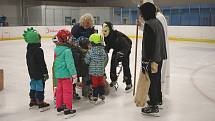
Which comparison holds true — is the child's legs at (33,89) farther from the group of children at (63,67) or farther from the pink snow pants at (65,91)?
the pink snow pants at (65,91)

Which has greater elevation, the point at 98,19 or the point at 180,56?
the point at 98,19

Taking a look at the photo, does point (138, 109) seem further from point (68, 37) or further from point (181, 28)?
point (181, 28)

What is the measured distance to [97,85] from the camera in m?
4.51

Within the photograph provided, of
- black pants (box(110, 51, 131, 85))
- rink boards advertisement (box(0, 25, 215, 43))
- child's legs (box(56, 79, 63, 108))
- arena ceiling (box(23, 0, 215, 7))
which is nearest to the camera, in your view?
child's legs (box(56, 79, 63, 108))

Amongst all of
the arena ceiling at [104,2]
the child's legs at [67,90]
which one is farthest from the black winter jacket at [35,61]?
the arena ceiling at [104,2]

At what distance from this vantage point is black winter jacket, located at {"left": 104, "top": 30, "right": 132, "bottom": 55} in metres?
5.11

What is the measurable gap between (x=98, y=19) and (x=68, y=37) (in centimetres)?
1710

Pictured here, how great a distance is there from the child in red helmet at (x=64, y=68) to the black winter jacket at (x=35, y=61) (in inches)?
9.6

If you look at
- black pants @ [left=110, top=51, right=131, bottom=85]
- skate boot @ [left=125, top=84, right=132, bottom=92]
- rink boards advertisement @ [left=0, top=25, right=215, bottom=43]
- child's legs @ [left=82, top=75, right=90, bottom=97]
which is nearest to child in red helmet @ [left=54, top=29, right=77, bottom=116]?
child's legs @ [left=82, top=75, right=90, bottom=97]

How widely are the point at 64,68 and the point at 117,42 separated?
57.9 inches

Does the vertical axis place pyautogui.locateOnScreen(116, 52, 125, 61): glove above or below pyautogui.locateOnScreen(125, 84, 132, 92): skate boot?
above

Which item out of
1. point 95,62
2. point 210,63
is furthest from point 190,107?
point 210,63

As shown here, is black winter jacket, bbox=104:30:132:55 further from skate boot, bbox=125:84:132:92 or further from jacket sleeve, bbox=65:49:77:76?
jacket sleeve, bbox=65:49:77:76

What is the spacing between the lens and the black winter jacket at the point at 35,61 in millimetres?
4016
